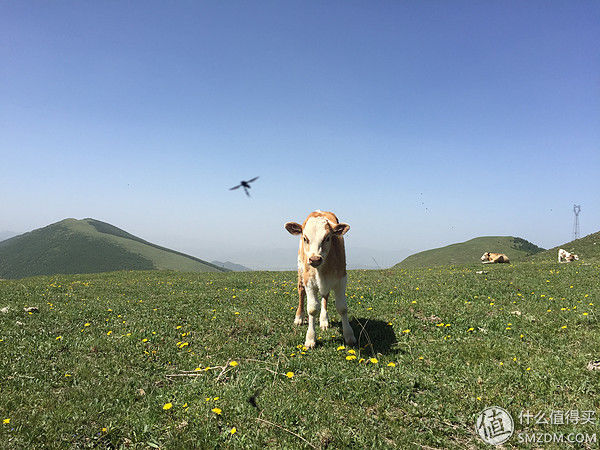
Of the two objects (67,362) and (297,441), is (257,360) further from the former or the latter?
(67,362)

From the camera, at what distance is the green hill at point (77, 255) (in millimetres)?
110938

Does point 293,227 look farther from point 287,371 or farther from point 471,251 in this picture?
point 471,251

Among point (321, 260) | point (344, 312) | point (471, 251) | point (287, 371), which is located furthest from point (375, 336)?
point (471, 251)

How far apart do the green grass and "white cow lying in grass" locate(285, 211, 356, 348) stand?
35.1 inches

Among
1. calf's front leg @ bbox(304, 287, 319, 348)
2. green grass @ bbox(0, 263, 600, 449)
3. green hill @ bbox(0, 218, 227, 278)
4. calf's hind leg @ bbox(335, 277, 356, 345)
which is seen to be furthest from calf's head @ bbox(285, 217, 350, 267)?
green hill @ bbox(0, 218, 227, 278)

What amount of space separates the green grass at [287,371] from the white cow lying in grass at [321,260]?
89 cm

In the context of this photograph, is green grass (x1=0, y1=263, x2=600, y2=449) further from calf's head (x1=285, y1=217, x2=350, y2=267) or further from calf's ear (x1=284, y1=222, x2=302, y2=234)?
calf's ear (x1=284, y1=222, x2=302, y2=234)

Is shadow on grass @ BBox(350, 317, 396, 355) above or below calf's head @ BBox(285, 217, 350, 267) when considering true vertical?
below

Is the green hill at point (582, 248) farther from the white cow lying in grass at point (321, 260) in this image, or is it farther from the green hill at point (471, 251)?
the white cow lying in grass at point (321, 260)

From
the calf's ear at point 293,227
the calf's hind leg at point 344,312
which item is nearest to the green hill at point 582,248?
the calf's hind leg at point 344,312

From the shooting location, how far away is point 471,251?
6912 cm

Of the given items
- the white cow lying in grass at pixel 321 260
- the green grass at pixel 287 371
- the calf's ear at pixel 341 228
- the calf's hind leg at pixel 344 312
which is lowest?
the green grass at pixel 287 371

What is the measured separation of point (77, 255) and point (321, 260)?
136924 mm

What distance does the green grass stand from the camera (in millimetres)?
4809
